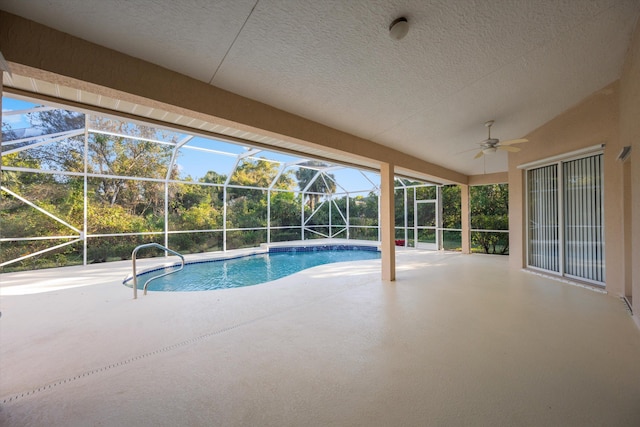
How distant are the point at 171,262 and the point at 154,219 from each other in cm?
262

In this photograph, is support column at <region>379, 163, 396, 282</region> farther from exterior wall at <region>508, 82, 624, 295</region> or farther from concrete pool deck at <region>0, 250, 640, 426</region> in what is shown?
exterior wall at <region>508, 82, 624, 295</region>

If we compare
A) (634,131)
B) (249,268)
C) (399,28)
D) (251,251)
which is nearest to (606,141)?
(634,131)

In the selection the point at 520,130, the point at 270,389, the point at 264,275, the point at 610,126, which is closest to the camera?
the point at 270,389

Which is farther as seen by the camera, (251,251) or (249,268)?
(251,251)

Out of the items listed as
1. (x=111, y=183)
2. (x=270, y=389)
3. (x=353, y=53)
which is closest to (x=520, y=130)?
(x=353, y=53)

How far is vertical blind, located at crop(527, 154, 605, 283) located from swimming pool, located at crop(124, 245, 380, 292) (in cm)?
584

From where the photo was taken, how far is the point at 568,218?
186 inches

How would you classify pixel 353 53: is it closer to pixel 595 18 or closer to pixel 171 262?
pixel 595 18

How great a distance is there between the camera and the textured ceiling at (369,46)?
5.75 feet

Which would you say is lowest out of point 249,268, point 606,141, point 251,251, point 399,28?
point 249,268

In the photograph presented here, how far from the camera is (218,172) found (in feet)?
33.9

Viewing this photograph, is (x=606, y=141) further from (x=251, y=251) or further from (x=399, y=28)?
(x=251, y=251)

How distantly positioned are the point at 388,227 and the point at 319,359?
10.7 feet

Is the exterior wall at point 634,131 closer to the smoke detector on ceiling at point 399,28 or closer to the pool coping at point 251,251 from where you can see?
the smoke detector on ceiling at point 399,28
